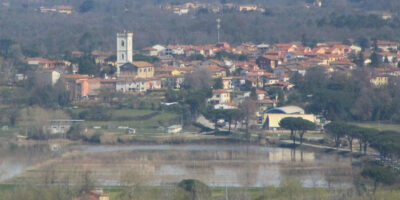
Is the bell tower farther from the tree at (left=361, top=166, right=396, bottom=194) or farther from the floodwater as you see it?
the tree at (left=361, top=166, right=396, bottom=194)

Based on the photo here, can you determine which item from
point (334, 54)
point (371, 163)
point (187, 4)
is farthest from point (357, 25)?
point (371, 163)

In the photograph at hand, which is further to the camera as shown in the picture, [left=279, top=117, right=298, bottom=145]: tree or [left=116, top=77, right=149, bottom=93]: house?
[left=116, top=77, right=149, bottom=93]: house

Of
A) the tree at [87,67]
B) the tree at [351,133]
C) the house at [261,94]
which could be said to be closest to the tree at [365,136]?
the tree at [351,133]

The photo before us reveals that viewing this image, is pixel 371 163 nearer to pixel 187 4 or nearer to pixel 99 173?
pixel 99 173

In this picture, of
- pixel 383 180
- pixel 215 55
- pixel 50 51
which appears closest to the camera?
pixel 383 180

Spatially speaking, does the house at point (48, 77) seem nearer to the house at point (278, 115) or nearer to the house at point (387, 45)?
the house at point (278, 115)

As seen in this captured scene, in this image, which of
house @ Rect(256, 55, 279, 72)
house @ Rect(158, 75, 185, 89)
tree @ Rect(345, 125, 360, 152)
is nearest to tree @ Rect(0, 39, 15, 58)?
house @ Rect(158, 75, 185, 89)
